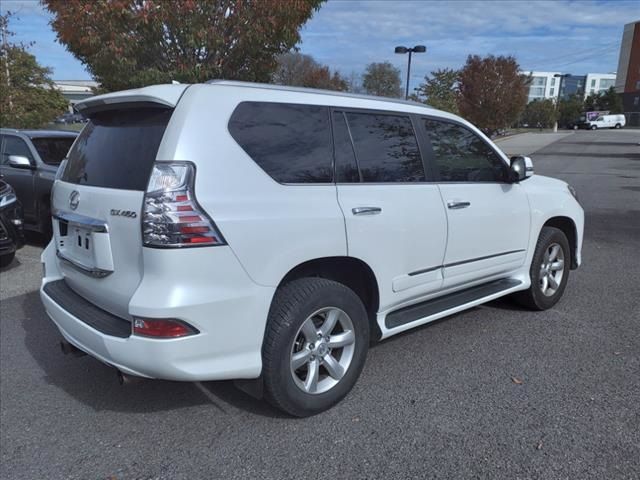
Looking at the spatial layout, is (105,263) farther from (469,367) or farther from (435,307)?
(469,367)

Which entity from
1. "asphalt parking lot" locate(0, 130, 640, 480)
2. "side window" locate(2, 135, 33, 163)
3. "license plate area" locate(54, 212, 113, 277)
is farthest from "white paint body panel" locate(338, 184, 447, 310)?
"side window" locate(2, 135, 33, 163)

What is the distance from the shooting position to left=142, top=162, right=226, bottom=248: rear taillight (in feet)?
7.95

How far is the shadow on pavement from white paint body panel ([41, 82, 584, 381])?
1.82 feet

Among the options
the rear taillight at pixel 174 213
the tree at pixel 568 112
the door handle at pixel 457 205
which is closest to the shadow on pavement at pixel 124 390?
the rear taillight at pixel 174 213

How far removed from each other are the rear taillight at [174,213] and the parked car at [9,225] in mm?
4503

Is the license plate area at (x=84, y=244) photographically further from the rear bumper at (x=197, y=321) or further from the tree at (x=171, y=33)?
the tree at (x=171, y=33)

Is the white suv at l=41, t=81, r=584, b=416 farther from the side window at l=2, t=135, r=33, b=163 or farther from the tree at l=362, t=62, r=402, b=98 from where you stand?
the tree at l=362, t=62, r=402, b=98

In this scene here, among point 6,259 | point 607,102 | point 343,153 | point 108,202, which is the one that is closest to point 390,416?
point 343,153

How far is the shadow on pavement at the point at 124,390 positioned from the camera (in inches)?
128

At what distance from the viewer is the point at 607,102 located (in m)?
79.0

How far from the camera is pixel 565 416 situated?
3.04 meters

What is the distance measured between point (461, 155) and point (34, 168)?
622cm

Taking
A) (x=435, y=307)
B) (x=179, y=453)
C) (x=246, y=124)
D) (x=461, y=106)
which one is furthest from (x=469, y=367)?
(x=461, y=106)

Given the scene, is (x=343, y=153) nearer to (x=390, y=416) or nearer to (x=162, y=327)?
(x=162, y=327)
